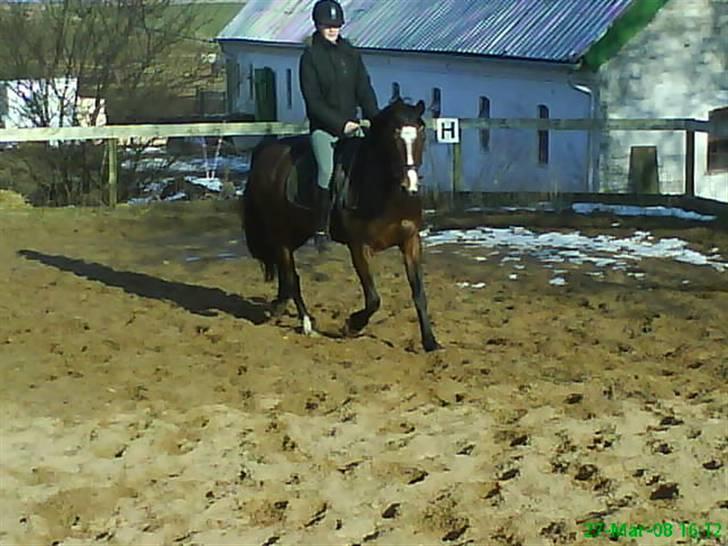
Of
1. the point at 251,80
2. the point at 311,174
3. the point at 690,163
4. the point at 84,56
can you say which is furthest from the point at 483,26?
the point at 311,174

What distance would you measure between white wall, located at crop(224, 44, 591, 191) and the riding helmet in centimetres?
1045

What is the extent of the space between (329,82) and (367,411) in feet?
9.65

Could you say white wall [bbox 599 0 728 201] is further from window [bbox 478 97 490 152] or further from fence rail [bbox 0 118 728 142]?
fence rail [bbox 0 118 728 142]

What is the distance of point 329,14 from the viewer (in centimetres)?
912

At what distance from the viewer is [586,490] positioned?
5.85 metres

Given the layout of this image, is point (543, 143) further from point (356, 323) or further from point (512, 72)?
point (356, 323)

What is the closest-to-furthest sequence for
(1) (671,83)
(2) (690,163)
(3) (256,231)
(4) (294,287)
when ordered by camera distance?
(4) (294,287) < (3) (256,231) < (2) (690,163) < (1) (671,83)

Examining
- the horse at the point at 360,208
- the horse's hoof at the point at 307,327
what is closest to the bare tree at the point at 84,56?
the horse at the point at 360,208

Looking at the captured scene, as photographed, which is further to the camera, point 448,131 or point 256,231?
point 448,131

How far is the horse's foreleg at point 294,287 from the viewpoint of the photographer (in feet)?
32.0

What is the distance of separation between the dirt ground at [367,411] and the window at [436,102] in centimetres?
1648

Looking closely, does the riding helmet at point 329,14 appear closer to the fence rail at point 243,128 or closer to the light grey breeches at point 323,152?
the light grey breeches at point 323,152

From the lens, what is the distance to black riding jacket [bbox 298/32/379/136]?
934cm
